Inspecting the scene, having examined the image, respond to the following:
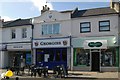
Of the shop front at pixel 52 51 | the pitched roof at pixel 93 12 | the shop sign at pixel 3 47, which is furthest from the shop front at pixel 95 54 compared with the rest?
the shop sign at pixel 3 47

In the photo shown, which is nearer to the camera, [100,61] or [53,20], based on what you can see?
[100,61]

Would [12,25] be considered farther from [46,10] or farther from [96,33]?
[96,33]

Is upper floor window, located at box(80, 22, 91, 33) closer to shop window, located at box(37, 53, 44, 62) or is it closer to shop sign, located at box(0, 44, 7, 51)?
shop window, located at box(37, 53, 44, 62)

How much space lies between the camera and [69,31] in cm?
3067

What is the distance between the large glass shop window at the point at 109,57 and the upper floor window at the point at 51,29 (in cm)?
617

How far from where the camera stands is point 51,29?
32.3m

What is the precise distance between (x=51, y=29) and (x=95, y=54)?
6.42m

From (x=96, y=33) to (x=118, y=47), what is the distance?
9.12 ft

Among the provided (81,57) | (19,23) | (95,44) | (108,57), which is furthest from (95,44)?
(19,23)

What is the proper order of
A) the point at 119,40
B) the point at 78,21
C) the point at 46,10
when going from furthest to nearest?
the point at 46,10 < the point at 78,21 < the point at 119,40

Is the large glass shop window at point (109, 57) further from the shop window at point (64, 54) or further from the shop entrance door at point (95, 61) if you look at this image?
the shop window at point (64, 54)

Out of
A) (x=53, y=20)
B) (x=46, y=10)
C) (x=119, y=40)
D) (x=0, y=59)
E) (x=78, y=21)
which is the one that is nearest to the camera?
(x=119, y=40)

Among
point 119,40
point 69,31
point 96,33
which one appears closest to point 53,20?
point 69,31

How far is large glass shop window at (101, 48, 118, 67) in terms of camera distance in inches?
1104
